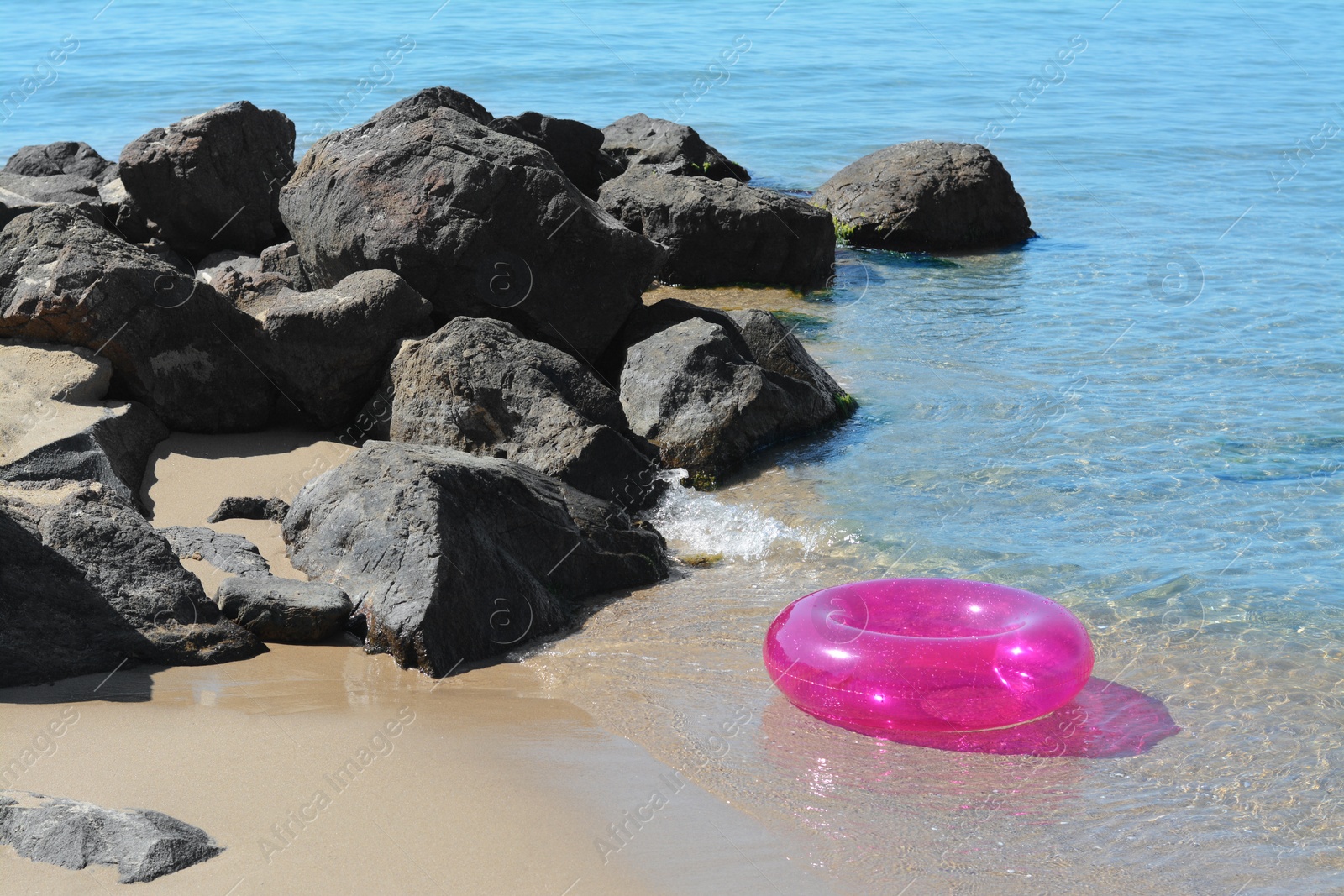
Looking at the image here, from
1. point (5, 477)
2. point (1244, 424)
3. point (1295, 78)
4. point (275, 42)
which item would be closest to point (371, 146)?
point (5, 477)

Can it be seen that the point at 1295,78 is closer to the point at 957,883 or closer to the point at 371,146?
the point at 371,146

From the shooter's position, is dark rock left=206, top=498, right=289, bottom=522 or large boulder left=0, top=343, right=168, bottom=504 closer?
large boulder left=0, top=343, right=168, bottom=504

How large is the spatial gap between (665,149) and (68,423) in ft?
31.9

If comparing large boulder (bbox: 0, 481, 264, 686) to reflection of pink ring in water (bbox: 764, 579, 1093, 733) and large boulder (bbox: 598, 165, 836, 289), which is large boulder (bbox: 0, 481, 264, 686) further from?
large boulder (bbox: 598, 165, 836, 289)

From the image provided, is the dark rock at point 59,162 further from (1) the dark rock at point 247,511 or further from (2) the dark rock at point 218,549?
(2) the dark rock at point 218,549

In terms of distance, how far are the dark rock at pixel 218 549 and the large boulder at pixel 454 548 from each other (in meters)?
0.22

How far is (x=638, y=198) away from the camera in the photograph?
12812mm

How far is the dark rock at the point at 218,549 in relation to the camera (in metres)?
5.84

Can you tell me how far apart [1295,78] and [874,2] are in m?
19.8

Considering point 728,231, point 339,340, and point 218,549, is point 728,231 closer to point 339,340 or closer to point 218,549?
point 339,340

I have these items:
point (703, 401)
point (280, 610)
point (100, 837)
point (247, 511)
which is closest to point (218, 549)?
point (247, 511)

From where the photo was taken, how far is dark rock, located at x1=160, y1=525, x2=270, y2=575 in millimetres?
5836

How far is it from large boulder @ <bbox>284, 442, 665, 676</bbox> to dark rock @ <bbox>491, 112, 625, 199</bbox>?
24.0 feet

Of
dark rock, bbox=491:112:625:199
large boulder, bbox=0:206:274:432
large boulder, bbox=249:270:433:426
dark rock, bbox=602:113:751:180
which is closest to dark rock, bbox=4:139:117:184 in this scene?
dark rock, bbox=491:112:625:199
